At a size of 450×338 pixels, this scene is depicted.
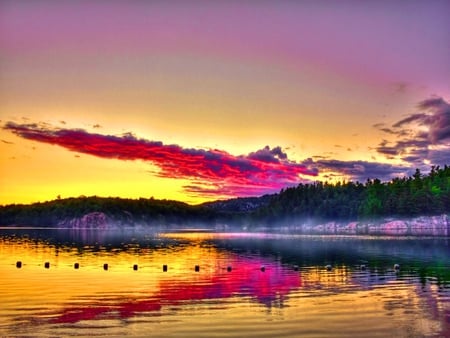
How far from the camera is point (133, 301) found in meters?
41.5

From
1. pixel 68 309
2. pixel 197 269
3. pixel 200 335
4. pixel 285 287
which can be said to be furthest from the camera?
Answer: pixel 197 269

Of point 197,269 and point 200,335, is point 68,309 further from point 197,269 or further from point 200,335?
point 197,269

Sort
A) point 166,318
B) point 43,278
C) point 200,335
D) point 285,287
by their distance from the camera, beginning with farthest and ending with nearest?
point 43,278 < point 285,287 < point 166,318 < point 200,335

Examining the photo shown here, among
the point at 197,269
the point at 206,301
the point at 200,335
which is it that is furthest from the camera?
the point at 197,269

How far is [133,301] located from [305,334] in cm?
1628

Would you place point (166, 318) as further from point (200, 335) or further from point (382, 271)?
point (382, 271)

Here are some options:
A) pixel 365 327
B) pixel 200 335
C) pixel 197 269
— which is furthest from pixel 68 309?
pixel 197 269

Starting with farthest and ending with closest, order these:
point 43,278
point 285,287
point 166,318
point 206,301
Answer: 1. point 43,278
2. point 285,287
3. point 206,301
4. point 166,318

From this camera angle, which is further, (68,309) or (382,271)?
A: (382,271)

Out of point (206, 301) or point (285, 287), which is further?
point (285, 287)

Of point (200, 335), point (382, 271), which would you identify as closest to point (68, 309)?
point (200, 335)

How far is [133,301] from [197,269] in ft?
77.7

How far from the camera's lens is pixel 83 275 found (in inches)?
2403

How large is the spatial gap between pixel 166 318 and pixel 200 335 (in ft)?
17.8
